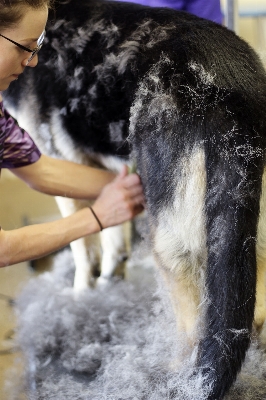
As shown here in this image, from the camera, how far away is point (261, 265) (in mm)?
1091

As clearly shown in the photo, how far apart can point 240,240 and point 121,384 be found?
1.52ft

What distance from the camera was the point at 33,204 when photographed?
1671 mm

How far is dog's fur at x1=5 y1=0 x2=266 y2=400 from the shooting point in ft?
3.11

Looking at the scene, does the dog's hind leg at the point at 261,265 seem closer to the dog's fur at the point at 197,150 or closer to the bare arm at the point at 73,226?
the dog's fur at the point at 197,150

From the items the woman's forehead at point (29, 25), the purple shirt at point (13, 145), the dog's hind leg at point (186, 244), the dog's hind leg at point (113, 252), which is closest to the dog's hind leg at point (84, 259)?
the dog's hind leg at point (113, 252)

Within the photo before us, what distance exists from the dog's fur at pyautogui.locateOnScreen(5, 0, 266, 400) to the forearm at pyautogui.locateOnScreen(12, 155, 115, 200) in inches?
5.2

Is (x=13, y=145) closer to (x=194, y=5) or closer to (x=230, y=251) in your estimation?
(x=230, y=251)

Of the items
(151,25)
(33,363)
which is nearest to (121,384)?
(33,363)

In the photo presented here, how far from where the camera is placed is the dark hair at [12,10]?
90 centimetres

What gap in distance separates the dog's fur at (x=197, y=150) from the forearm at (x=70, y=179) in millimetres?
132

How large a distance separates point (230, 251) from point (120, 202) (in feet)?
1.29

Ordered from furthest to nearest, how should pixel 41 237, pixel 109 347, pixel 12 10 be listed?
1. pixel 109 347
2. pixel 41 237
3. pixel 12 10

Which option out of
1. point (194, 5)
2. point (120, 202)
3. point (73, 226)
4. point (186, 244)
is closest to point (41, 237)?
point (73, 226)

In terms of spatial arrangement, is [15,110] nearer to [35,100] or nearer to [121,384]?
[35,100]
